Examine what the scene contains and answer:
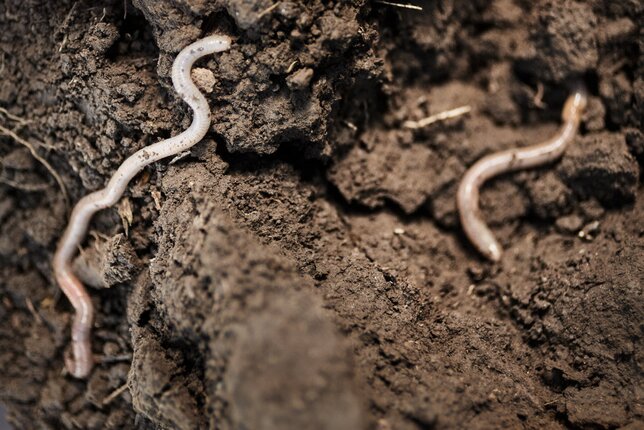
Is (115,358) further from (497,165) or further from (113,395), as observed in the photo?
(497,165)

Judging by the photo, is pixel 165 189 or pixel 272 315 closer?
pixel 272 315

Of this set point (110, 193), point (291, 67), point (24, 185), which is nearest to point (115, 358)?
point (110, 193)

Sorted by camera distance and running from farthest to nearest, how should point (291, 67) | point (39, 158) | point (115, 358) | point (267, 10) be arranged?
point (39, 158)
point (115, 358)
point (291, 67)
point (267, 10)

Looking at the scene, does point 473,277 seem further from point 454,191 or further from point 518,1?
point 518,1

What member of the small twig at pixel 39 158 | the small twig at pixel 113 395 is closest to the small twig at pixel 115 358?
the small twig at pixel 113 395

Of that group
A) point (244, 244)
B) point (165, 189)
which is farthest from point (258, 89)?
point (244, 244)

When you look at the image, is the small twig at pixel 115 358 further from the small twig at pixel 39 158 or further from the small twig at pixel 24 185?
the small twig at pixel 24 185
